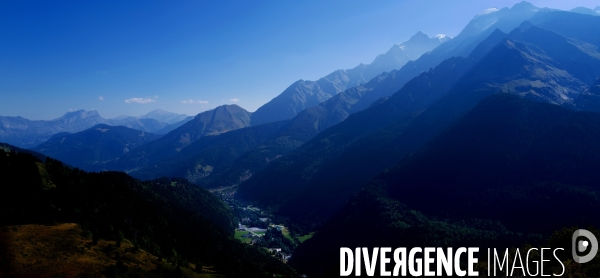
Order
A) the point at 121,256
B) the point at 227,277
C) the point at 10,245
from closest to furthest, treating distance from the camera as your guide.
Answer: the point at 10,245 < the point at 121,256 < the point at 227,277

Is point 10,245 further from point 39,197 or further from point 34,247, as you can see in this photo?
point 39,197

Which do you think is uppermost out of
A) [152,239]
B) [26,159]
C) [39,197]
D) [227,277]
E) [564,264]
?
[26,159]

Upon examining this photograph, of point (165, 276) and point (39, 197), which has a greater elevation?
point (39, 197)

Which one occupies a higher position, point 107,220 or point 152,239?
point 107,220

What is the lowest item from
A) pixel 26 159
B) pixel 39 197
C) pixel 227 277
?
pixel 227 277

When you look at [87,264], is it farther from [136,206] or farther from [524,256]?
[524,256]

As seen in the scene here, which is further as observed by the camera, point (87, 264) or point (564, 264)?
point (87, 264)

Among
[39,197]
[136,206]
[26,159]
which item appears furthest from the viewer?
[136,206]

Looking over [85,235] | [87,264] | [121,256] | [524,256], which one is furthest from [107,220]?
[524,256]

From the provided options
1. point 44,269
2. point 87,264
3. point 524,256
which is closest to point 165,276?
point 87,264
